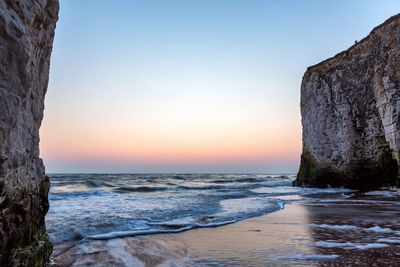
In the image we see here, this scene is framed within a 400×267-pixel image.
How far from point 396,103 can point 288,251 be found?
44.1ft

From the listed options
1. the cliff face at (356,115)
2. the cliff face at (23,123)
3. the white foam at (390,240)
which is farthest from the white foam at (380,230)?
the cliff face at (356,115)

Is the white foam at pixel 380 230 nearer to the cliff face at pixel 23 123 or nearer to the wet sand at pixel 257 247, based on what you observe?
the wet sand at pixel 257 247

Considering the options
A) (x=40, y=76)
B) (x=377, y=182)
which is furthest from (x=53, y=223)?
(x=377, y=182)

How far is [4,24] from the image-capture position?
242 cm

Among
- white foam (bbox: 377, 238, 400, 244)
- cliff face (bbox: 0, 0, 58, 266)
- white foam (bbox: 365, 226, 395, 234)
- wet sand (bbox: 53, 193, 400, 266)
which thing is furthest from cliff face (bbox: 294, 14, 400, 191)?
cliff face (bbox: 0, 0, 58, 266)

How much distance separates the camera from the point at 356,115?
805 inches

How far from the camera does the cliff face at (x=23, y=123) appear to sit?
8.33 ft

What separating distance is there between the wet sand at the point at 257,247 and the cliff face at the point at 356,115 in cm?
1109

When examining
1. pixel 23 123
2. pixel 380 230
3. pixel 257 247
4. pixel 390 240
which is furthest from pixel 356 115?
pixel 23 123

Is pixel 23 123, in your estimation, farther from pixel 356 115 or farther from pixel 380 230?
pixel 356 115

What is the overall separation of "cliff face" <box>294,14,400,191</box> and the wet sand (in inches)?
437

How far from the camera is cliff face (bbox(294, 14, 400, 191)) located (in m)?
16.5

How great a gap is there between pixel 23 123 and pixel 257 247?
352 centimetres

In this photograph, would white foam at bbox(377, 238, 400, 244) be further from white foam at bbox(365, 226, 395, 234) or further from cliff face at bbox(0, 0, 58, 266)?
cliff face at bbox(0, 0, 58, 266)
